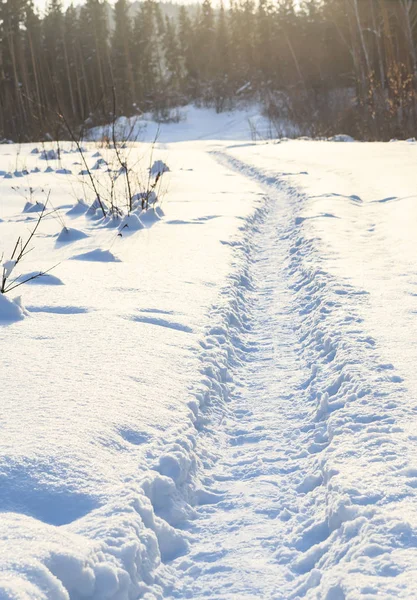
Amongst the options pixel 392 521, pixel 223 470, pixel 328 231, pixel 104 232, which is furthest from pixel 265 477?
pixel 104 232

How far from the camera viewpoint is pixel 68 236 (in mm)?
5961

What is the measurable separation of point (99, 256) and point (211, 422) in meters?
2.79

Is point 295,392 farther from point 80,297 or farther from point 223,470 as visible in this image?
point 80,297

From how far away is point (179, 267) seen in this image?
493 centimetres

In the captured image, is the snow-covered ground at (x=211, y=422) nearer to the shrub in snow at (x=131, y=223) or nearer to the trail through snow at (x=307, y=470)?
the trail through snow at (x=307, y=470)

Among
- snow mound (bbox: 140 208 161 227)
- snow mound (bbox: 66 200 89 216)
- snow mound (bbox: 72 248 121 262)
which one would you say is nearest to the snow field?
snow mound (bbox: 72 248 121 262)

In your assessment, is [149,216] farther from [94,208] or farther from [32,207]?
[32,207]

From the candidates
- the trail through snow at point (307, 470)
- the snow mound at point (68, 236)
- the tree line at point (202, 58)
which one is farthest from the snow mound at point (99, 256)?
the tree line at point (202, 58)

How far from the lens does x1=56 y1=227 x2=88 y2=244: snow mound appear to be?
5934 millimetres

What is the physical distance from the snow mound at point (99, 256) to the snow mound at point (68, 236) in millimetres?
748

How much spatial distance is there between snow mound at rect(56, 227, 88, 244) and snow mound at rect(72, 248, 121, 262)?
748 mm

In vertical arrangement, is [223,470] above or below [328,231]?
below

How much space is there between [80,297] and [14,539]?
8.11 ft

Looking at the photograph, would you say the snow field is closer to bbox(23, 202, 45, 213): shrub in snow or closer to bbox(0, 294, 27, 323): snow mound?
bbox(0, 294, 27, 323): snow mound
